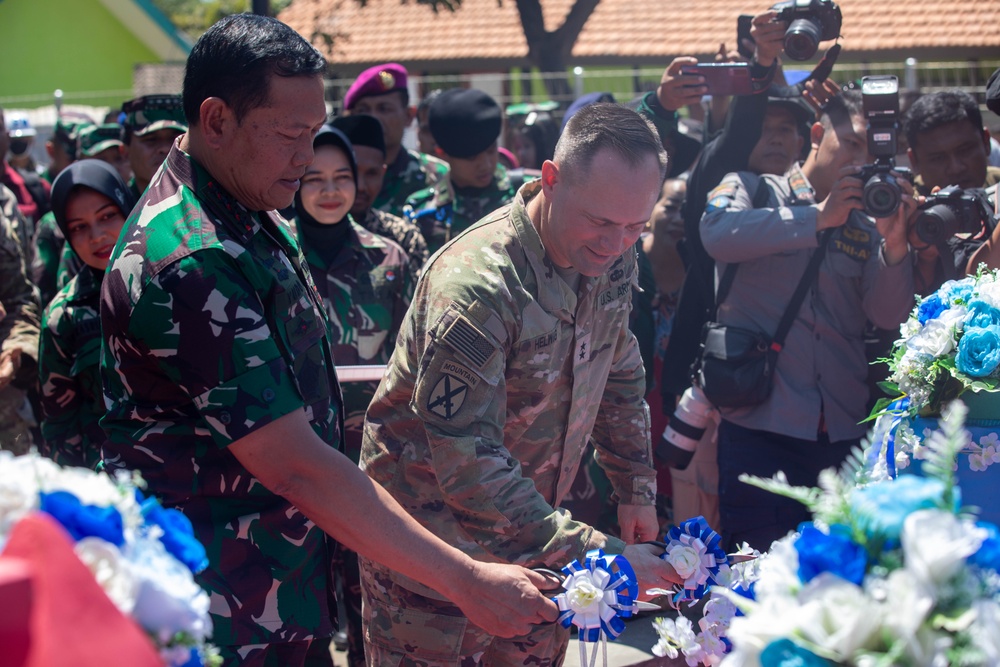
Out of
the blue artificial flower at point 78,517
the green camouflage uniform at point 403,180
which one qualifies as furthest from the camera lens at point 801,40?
the blue artificial flower at point 78,517

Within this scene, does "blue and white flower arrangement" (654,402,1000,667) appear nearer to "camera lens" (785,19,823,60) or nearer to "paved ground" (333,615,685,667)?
"paved ground" (333,615,685,667)

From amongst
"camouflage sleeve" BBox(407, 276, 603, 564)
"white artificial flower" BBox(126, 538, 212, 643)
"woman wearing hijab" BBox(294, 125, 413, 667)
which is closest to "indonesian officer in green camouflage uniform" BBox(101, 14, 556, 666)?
"camouflage sleeve" BBox(407, 276, 603, 564)

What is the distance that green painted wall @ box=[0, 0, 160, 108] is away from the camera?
2292cm

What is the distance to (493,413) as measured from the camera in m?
2.54

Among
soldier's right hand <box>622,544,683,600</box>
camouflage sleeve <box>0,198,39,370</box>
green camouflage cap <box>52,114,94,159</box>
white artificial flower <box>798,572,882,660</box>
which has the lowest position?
soldier's right hand <box>622,544,683,600</box>

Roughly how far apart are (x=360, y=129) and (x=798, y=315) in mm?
2327

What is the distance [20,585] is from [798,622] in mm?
966

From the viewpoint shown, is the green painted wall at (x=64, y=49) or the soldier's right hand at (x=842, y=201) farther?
the green painted wall at (x=64, y=49)

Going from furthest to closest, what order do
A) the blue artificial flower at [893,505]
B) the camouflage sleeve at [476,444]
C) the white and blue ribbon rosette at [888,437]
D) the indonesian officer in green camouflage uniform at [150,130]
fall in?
1. the indonesian officer in green camouflage uniform at [150,130]
2. the white and blue ribbon rosette at [888,437]
3. the camouflage sleeve at [476,444]
4. the blue artificial flower at [893,505]

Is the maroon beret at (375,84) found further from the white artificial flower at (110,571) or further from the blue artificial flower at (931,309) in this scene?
the white artificial flower at (110,571)

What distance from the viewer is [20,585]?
1.17 m

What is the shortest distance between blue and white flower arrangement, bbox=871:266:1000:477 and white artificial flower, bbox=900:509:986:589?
1.63 metres

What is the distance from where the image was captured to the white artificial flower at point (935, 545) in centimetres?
129

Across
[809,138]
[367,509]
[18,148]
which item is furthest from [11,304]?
[18,148]
